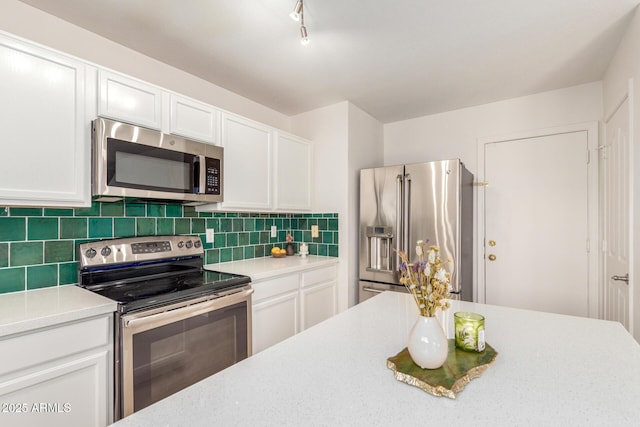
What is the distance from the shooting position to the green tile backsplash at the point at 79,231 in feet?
5.27

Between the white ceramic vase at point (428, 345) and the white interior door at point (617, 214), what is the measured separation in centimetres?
177

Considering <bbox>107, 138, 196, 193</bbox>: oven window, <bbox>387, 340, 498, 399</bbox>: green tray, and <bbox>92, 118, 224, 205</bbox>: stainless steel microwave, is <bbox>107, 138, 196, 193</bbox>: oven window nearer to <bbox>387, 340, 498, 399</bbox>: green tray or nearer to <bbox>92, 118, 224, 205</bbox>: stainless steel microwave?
<bbox>92, 118, 224, 205</bbox>: stainless steel microwave

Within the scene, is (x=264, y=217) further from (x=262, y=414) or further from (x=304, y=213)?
(x=262, y=414)

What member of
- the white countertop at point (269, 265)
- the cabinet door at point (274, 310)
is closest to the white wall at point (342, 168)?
the white countertop at point (269, 265)

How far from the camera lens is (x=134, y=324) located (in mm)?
1436

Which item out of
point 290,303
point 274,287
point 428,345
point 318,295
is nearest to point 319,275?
point 318,295

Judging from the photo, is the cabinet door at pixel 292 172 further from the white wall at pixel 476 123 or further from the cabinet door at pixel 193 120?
the white wall at pixel 476 123

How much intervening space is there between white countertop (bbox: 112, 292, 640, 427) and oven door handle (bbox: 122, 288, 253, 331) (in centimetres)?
80

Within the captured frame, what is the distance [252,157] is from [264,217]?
2.41 ft

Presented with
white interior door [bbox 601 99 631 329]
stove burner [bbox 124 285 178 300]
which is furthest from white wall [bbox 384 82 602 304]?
stove burner [bbox 124 285 178 300]

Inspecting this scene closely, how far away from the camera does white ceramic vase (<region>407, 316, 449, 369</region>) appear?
0.84m

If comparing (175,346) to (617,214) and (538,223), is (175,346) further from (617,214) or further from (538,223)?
(538,223)

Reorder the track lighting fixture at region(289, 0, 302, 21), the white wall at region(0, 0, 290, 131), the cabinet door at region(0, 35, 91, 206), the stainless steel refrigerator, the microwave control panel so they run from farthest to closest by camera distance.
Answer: the stainless steel refrigerator → the microwave control panel → the white wall at region(0, 0, 290, 131) → the track lighting fixture at region(289, 0, 302, 21) → the cabinet door at region(0, 35, 91, 206)

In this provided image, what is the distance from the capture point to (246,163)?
8.16 feet
